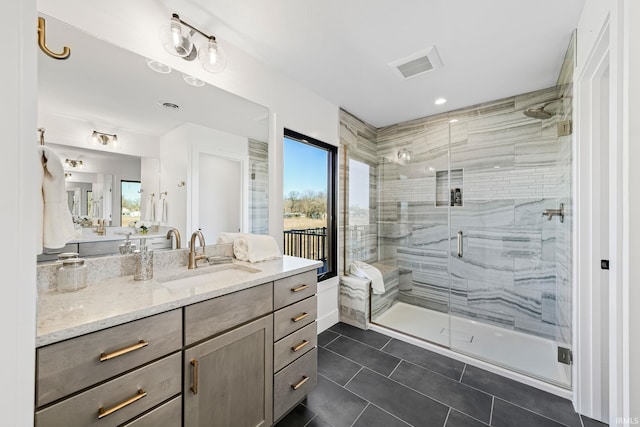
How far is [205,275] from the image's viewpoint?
1511 millimetres

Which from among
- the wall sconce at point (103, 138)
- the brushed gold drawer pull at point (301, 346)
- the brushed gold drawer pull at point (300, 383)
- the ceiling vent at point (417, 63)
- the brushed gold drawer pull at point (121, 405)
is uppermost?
the ceiling vent at point (417, 63)

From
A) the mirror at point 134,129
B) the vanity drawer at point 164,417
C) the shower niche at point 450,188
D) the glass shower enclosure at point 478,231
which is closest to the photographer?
the vanity drawer at point 164,417

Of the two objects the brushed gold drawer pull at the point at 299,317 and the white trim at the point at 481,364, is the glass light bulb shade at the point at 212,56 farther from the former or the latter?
the white trim at the point at 481,364

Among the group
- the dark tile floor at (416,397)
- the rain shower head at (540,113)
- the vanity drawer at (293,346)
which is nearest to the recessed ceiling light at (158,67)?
the vanity drawer at (293,346)

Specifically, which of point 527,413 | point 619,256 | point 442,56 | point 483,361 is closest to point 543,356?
point 483,361

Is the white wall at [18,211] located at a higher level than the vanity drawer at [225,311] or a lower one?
higher

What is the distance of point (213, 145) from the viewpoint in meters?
1.72

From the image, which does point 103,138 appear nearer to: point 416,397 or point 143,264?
point 143,264

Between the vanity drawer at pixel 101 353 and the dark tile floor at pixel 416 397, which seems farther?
the dark tile floor at pixel 416 397

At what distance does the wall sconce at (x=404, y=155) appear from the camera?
3.28 m

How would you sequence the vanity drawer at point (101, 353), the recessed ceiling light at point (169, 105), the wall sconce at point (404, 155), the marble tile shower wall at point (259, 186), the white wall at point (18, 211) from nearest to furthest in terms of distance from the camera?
the white wall at point (18, 211) < the vanity drawer at point (101, 353) < the recessed ceiling light at point (169, 105) < the marble tile shower wall at point (259, 186) < the wall sconce at point (404, 155)

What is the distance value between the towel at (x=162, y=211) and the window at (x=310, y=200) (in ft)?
3.14

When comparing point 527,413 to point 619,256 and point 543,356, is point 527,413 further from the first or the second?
point 619,256

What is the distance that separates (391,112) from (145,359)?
3.09 metres
